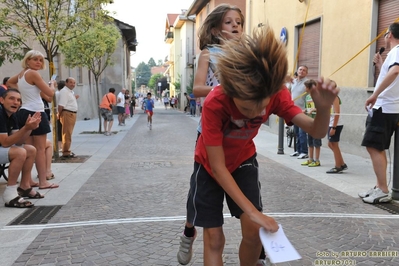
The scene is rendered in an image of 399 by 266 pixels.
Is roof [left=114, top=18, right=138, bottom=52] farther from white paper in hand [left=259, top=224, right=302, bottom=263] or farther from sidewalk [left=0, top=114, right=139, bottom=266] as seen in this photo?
white paper in hand [left=259, top=224, right=302, bottom=263]

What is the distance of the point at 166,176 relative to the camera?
6.73 m

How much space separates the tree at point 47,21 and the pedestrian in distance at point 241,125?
6.36 meters

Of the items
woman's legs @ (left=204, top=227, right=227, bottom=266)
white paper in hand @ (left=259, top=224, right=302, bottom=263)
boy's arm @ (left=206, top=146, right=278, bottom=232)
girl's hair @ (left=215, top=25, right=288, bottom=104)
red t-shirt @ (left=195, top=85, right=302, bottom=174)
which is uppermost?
girl's hair @ (left=215, top=25, right=288, bottom=104)

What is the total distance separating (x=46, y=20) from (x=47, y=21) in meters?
0.03

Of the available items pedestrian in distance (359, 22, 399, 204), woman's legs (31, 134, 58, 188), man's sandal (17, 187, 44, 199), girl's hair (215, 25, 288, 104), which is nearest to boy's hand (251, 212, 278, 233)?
girl's hair (215, 25, 288, 104)

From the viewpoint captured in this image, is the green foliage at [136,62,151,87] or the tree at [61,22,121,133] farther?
the green foliage at [136,62,151,87]

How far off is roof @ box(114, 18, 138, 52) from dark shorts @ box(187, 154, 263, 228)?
2980cm

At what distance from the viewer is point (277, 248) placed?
188 cm

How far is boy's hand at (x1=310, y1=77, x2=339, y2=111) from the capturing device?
1956 millimetres

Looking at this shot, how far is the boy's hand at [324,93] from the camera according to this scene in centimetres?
196

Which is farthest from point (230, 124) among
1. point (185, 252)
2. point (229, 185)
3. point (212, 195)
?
point (185, 252)

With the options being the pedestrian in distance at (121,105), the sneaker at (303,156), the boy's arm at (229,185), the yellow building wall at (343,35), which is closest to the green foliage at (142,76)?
the pedestrian in distance at (121,105)

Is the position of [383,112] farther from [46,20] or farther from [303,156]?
[46,20]

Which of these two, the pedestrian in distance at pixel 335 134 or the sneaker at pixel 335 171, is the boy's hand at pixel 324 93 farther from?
the sneaker at pixel 335 171
